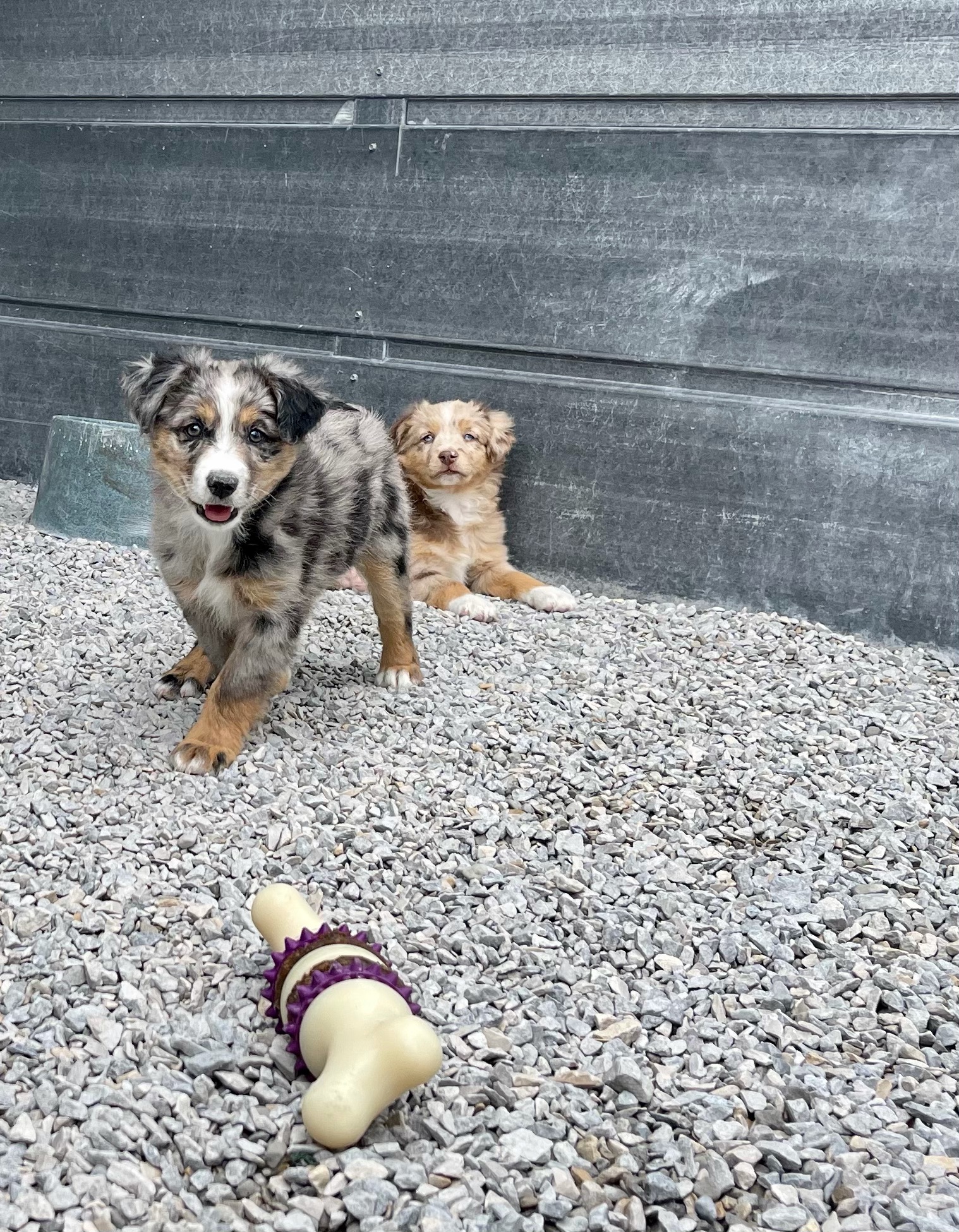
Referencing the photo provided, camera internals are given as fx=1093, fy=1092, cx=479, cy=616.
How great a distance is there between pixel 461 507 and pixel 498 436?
0.41 metres

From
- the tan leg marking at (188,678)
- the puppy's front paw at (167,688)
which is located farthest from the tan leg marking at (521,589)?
the puppy's front paw at (167,688)

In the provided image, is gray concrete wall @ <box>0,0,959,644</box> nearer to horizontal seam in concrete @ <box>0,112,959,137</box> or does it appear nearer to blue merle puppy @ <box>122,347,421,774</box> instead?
horizontal seam in concrete @ <box>0,112,959,137</box>

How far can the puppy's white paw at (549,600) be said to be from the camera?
5223 mm

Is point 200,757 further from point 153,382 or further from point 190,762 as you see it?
point 153,382

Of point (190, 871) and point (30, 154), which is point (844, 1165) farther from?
point (30, 154)

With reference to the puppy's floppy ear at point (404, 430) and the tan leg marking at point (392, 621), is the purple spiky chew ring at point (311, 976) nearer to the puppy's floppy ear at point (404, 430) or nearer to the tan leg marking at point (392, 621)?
the tan leg marking at point (392, 621)

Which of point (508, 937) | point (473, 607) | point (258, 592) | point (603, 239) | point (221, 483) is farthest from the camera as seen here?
point (603, 239)

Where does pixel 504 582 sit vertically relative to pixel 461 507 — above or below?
below

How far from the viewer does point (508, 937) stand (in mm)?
2412

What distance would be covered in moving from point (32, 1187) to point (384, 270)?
4.96 meters

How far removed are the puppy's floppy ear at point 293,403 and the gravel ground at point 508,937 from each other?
948mm

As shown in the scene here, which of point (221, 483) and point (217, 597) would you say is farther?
point (217, 597)

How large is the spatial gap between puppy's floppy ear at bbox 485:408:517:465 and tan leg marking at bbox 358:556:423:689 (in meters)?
1.70

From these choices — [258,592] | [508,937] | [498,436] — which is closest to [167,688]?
[258,592]
